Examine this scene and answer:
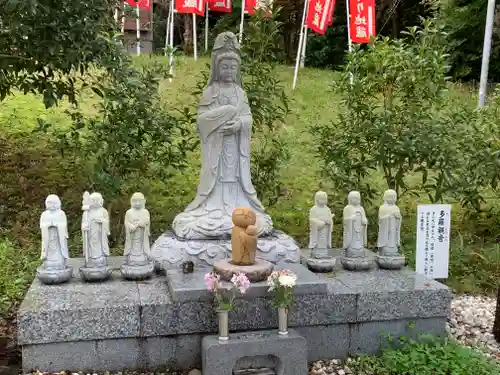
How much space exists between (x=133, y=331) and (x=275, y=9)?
410 centimetres

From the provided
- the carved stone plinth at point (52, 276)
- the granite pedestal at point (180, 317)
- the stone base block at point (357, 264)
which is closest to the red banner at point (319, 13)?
the stone base block at point (357, 264)

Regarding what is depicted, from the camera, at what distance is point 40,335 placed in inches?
147

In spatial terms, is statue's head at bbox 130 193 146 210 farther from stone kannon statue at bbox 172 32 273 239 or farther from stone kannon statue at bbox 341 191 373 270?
stone kannon statue at bbox 341 191 373 270

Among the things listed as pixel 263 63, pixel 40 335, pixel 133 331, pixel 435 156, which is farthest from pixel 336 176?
pixel 40 335

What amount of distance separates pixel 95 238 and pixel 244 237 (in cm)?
117

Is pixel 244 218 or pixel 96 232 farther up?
pixel 244 218

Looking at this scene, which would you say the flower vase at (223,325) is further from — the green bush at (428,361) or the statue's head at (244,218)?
the green bush at (428,361)

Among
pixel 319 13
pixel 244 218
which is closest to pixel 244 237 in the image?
pixel 244 218

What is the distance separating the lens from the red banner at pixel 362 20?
1131 centimetres

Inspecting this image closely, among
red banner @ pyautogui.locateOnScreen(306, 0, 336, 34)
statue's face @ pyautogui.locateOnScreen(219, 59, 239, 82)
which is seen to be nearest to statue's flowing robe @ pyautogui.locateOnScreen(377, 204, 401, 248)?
statue's face @ pyautogui.locateOnScreen(219, 59, 239, 82)

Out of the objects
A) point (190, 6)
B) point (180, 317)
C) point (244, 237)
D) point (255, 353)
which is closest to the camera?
point (255, 353)

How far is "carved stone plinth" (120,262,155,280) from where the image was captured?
440cm

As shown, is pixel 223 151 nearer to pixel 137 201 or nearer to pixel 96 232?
pixel 137 201

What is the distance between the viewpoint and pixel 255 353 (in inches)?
144
